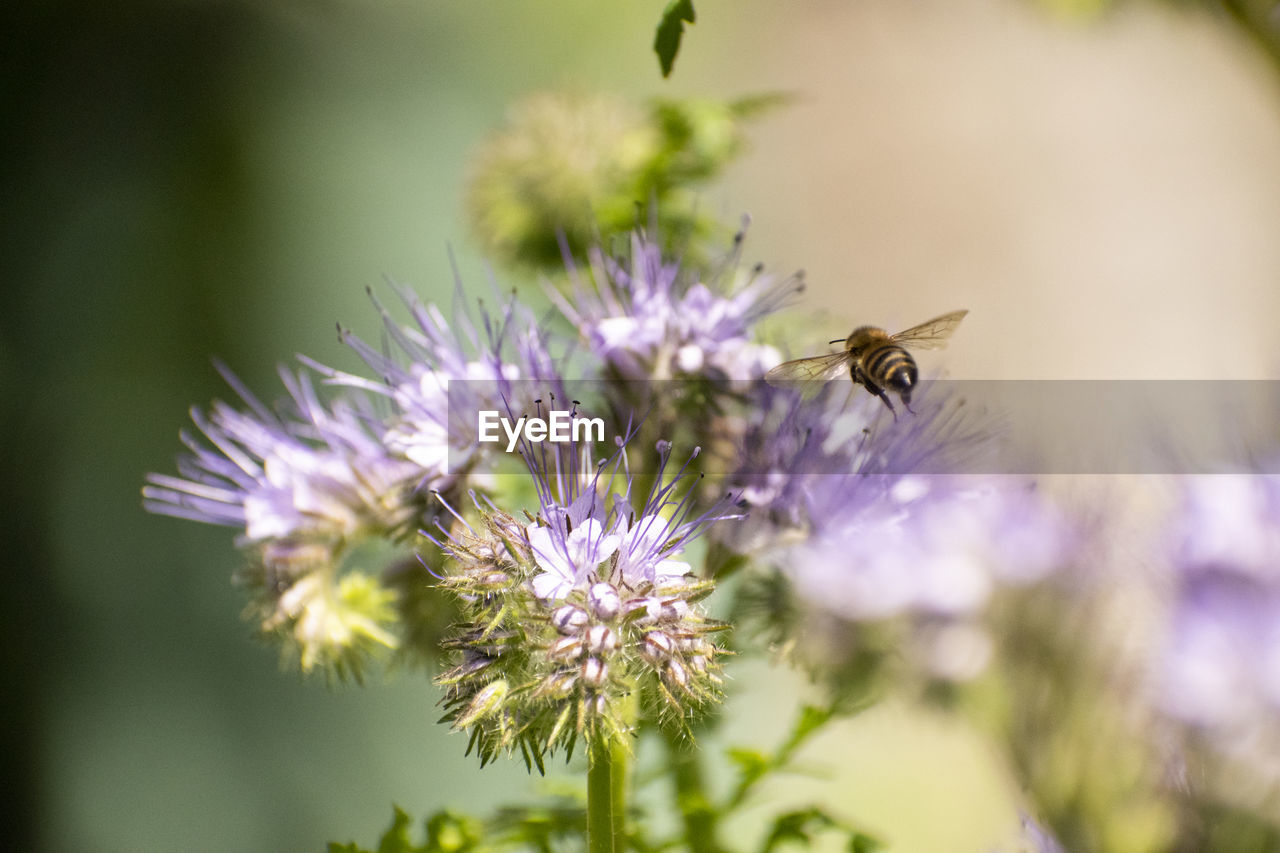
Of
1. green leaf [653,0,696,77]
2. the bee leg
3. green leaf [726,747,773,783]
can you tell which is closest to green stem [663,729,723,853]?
green leaf [726,747,773,783]

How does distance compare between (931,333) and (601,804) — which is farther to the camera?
(931,333)

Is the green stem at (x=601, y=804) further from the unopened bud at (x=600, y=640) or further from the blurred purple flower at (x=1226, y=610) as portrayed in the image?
the blurred purple flower at (x=1226, y=610)

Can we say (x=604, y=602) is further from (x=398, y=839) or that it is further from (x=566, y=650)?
(x=398, y=839)

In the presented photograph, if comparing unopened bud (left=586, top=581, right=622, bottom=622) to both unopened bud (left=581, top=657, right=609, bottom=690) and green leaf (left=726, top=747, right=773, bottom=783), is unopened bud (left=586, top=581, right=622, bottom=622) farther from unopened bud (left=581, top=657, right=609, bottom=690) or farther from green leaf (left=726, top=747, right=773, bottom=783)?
green leaf (left=726, top=747, right=773, bottom=783)

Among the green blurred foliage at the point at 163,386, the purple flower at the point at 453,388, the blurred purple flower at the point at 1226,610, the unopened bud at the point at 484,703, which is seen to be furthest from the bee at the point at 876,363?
the green blurred foliage at the point at 163,386

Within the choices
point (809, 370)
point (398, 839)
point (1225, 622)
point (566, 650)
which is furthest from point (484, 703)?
point (1225, 622)

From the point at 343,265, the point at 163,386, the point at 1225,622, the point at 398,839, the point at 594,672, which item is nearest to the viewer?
the point at 594,672

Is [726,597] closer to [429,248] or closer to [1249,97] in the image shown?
[429,248]

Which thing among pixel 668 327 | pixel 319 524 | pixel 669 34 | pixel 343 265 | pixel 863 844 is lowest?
pixel 863 844
